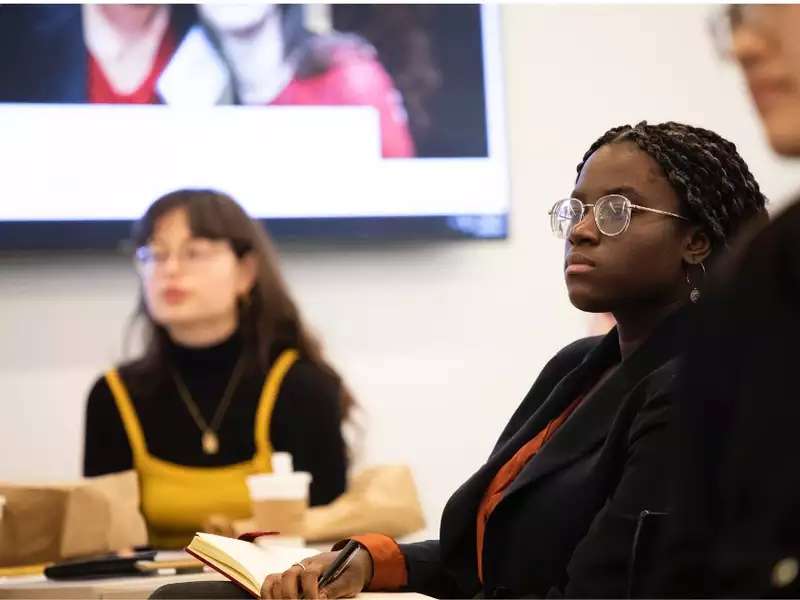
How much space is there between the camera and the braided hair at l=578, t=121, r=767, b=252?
1.49m

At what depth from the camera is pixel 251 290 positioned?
3094 mm

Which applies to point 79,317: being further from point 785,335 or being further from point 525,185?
point 785,335

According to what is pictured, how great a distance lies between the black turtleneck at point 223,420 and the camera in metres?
2.89

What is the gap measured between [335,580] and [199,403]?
1580 mm

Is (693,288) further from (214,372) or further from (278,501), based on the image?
(214,372)

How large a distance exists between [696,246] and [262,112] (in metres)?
2.03

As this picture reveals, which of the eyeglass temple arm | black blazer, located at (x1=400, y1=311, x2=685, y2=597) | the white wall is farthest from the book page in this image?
the white wall

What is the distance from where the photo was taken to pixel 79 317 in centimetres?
326

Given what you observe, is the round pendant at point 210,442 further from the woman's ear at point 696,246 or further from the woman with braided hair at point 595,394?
Answer: the woman's ear at point 696,246

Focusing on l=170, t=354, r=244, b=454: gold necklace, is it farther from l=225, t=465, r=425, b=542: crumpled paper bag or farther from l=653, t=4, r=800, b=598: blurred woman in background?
l=653, t=4, r=800, b=598: blurred woman in background

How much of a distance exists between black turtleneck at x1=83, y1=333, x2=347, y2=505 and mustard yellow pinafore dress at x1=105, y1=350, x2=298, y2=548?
0.10 feet

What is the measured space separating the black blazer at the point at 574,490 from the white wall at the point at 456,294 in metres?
1.75

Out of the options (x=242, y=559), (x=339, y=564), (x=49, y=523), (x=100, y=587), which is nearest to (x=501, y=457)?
(x=339, y=564)

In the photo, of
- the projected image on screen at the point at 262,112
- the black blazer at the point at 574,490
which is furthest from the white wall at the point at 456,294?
the black blazer at the point at 574,490
